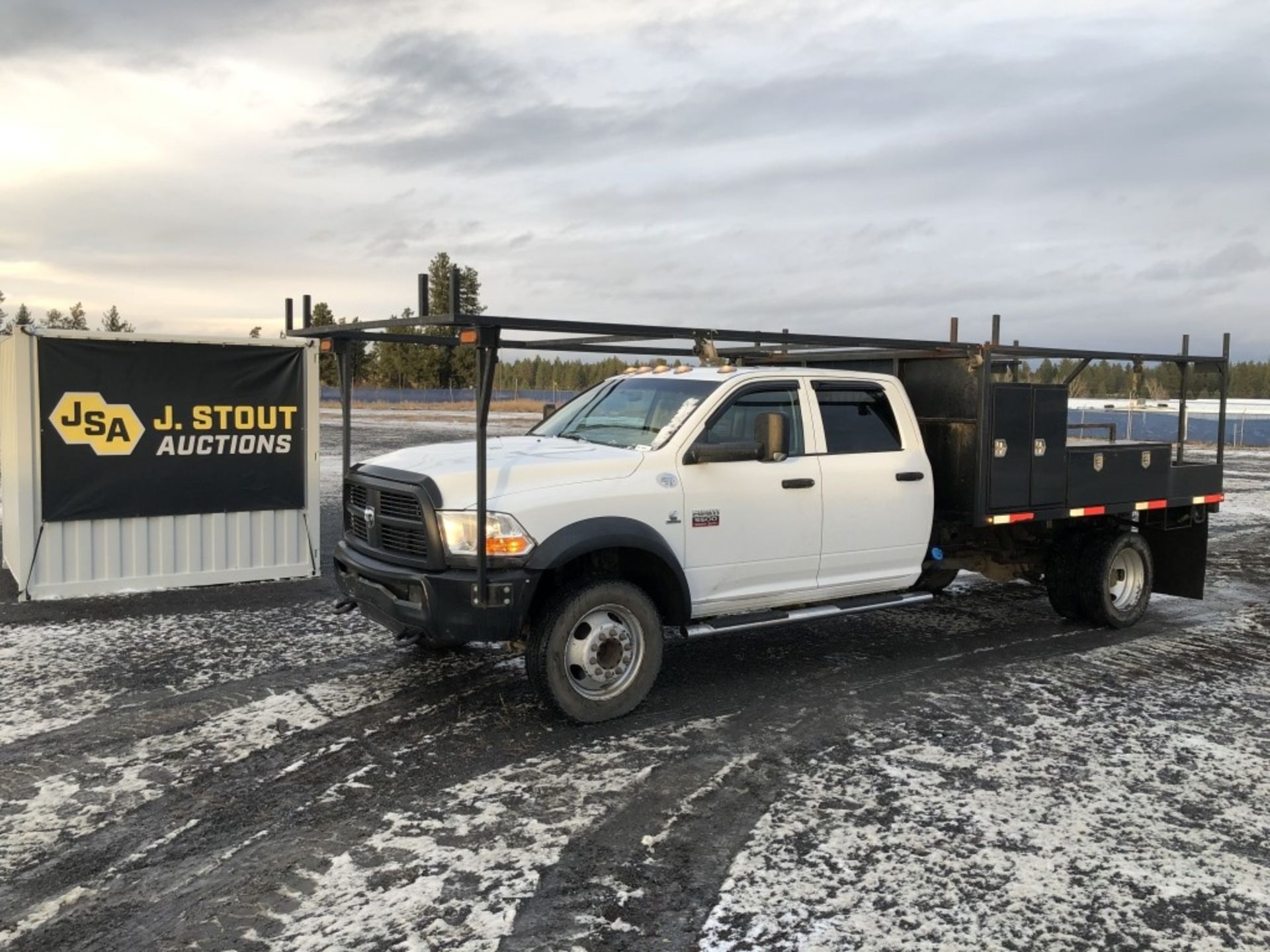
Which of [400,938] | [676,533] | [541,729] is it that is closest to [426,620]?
[541,729]

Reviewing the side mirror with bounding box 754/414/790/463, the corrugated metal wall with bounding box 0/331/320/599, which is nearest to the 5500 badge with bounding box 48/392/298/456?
the corrugated metal wall with bounding box 0/331/320/599

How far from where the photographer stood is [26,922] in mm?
3680

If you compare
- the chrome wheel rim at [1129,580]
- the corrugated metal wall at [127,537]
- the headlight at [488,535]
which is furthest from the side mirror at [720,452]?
the corrugated metal wall at [127,537]

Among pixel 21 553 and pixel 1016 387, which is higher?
pixel 1016 387

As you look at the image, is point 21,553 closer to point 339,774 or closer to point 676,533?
point 339,774

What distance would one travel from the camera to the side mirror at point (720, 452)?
624 cm

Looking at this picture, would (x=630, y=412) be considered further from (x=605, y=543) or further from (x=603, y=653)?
(x=603, y=653)

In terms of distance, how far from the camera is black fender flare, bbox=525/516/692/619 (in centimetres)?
561

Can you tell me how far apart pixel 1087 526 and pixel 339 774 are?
6.58 meters

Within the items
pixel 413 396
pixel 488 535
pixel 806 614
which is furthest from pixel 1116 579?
pixel 413 396

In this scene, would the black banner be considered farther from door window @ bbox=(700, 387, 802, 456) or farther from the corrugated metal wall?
door window @ bbox=(700, 387, 802, 456)

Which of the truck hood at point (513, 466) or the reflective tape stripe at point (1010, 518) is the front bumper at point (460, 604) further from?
the reflective tape stripe at point (1010, 518)

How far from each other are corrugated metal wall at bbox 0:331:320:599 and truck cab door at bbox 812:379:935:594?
5.45 metres

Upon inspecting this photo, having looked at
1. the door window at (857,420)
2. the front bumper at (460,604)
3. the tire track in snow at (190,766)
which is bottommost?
the tire track in snow at (190,766)
